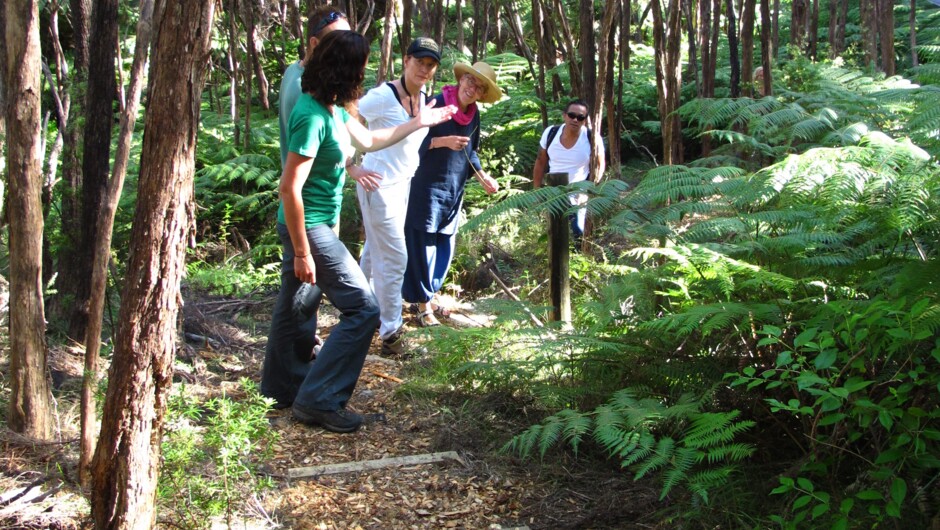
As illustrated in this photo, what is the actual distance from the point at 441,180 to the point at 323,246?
2016 mm

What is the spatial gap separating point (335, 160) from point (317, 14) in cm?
133

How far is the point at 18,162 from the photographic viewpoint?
3.53 meters

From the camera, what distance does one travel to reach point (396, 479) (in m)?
3.79

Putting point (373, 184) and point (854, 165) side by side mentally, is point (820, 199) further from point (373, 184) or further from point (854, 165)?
point (373, 184)

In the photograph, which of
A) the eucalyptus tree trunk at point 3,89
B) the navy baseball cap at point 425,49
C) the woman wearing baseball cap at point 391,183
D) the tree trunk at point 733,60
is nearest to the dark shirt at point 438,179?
the woman wearing baseball cap at point 391,183

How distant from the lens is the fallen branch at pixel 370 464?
3781 millimetres

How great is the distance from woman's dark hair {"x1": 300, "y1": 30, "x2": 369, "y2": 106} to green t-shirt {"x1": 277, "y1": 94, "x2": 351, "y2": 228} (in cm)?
6

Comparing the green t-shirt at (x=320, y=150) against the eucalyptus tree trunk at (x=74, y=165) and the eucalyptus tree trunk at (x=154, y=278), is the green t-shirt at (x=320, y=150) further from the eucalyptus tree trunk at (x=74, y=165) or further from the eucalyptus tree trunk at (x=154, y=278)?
the eucalyptus tree trunk at (x=74, y=165)

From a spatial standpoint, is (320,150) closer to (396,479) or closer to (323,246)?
(323,246)

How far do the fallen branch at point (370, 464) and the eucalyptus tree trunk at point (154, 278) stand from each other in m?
1.00

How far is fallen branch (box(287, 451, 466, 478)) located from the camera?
3781 millimetres

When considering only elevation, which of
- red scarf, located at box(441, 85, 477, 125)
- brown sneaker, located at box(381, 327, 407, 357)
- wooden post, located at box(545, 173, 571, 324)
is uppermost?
red scarf, located at box(441, 85, 477, 125)

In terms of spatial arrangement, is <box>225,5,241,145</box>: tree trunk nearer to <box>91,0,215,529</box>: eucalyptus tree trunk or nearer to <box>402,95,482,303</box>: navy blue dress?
<box>402,95,482,303</box>: navy blue dress

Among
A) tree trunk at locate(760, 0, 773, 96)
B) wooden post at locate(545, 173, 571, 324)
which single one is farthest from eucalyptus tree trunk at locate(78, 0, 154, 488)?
tree trunk at locate(760, 0, 773, 96)
